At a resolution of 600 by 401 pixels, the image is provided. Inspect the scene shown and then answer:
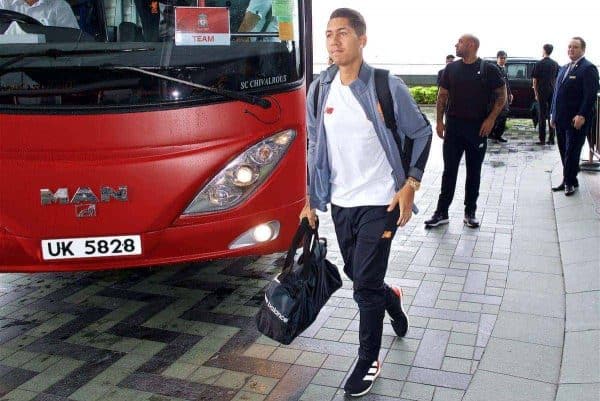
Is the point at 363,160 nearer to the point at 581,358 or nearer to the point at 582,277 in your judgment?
the point at 581,358

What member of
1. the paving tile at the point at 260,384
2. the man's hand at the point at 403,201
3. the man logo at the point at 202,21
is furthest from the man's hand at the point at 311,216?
the man logo at the point at 202,21

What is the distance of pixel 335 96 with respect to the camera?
316cm

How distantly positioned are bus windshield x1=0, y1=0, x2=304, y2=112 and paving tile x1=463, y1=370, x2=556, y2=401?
6.77 ft

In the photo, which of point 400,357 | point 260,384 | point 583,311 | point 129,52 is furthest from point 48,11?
point 583,311

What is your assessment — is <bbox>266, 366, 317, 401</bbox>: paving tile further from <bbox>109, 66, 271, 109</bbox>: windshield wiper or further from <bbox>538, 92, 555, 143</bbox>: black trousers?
<bbox>538, 92, 555, 143</bbox>: black trousers

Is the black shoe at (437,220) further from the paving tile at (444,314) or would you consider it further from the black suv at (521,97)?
the black suv at (521,97)

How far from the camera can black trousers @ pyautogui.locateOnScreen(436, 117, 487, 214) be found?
20.0 ft

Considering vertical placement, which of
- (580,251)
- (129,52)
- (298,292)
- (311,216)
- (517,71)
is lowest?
(580,251)

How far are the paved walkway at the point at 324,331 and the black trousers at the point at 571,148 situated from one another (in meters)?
1.20

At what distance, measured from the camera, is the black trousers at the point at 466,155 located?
→ 6098mm

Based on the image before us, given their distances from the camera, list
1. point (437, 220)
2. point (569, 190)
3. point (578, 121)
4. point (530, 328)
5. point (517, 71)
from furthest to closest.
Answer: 1. point (517, 71)
2. point (569, 190)
3. point (578, 121)
4. point (437, 220)
5. point (530, 328)

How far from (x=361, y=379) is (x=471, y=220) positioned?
3.44m

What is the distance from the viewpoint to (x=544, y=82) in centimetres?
1177

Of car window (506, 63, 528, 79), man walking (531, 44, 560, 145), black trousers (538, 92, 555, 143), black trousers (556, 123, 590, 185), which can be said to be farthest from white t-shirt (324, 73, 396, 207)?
car window (506, 63, 528, 79)
